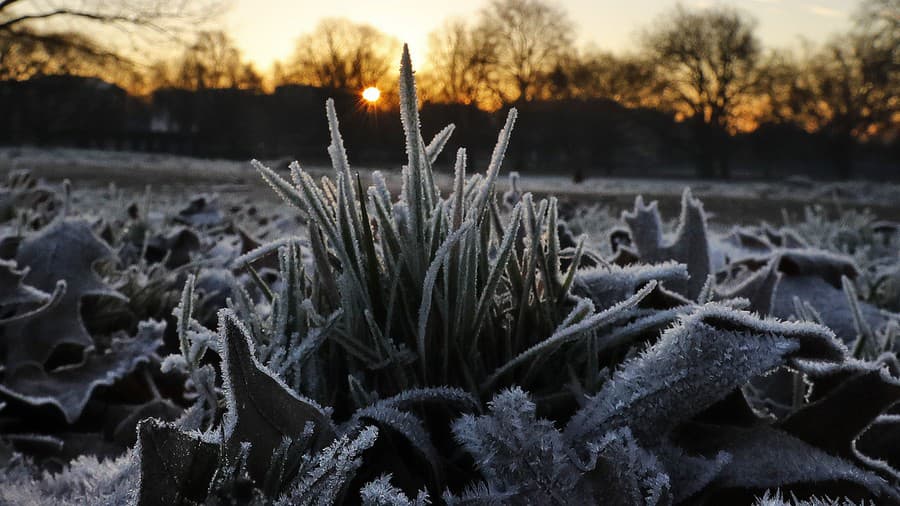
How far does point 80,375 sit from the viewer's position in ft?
5.34

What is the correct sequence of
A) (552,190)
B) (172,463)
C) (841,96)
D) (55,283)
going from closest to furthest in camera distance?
1. (172,463)
2. (55,283)
3. (552,190)
4. (841,96)

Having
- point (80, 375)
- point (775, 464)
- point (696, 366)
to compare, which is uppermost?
point (696, 366)

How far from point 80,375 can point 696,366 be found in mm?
1360

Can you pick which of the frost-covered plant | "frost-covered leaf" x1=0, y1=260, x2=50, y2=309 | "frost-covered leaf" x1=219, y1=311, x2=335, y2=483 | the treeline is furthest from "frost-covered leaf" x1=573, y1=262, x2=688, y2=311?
the treeline

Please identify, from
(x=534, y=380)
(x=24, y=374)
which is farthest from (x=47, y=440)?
(x=534, y=380)

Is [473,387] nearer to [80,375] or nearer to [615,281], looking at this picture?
[615,281]

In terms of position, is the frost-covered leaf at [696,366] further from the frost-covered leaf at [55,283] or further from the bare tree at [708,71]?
the bare tree at [708,71]

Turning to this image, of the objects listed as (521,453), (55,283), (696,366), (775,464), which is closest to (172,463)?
(521,453)

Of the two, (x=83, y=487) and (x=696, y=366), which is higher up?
(x=696, y=366)

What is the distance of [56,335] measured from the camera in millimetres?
1704

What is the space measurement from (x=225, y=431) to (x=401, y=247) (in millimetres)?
325

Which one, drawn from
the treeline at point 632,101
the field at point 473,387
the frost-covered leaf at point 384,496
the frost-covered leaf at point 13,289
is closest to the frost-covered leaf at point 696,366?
the field at point 473,387

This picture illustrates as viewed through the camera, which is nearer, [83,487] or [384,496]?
[384,496]

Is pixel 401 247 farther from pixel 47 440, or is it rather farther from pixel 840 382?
pixel 47 440
